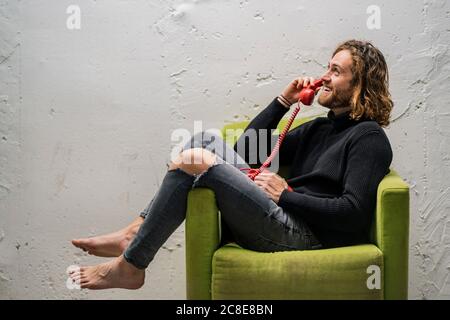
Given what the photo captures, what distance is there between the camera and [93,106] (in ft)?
9.20

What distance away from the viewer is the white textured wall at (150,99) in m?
2.73

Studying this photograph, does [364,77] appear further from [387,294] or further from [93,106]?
[93,106]

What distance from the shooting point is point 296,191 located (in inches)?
84.5

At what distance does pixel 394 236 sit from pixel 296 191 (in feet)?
1.18

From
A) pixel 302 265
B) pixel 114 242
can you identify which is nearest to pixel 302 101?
pixel 302 265

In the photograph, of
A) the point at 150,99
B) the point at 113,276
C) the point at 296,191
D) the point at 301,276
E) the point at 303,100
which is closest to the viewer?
the point at 301,276

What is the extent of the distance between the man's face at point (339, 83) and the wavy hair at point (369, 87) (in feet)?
0.05

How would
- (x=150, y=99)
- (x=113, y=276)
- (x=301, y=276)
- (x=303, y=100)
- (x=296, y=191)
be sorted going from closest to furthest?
(x=301, y=276) → (x=113, y=276) → (x=296, y=191) → (x=303, y=100) → (x=150, y=99)

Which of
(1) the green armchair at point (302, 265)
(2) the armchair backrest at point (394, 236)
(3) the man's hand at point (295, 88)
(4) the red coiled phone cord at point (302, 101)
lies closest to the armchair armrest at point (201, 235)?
(1) the green armchair at point (302, 265)

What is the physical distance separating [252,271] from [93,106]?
124 centimetres

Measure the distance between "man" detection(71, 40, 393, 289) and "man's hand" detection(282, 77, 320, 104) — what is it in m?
0.17

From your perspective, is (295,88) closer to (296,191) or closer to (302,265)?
(296,191)

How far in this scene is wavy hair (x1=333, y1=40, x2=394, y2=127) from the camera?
216cm
